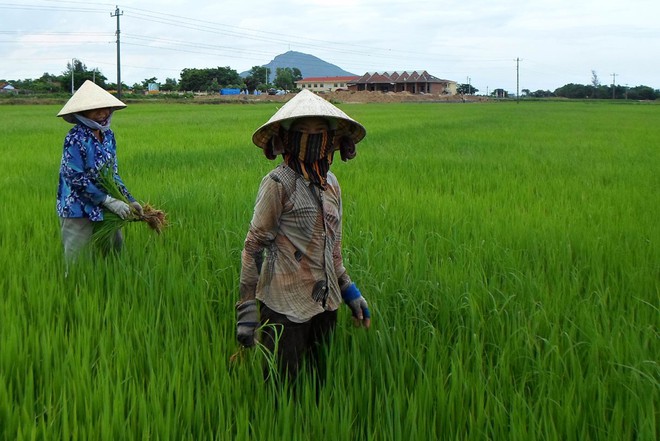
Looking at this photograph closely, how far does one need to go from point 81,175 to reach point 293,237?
5.07 feet

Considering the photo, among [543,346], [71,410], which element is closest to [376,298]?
[543,346]

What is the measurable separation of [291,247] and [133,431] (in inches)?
25.5

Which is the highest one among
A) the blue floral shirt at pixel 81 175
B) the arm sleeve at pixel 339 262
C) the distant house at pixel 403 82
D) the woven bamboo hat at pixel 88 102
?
the distant house at pixel 403 82

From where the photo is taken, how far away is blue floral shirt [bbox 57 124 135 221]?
2840mm

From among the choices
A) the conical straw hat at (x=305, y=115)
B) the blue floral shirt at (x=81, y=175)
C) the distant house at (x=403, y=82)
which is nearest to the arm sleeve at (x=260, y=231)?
the conical straw hat at (x=305, y=115)

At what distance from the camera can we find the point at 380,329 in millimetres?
2062

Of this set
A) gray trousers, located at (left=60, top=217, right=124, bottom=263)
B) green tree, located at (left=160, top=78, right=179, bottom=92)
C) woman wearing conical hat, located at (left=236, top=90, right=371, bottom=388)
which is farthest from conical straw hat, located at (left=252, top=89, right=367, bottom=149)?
green tree, located at (left=160, top=78, right=179, bottom=92)

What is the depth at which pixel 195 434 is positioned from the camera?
1520 millimetres

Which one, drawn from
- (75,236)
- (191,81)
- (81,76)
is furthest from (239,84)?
(75,236)

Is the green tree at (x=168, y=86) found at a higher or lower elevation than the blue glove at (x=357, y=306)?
higher

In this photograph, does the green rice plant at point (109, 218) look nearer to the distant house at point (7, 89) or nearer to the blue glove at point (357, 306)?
the blue glove at point (357, 306)

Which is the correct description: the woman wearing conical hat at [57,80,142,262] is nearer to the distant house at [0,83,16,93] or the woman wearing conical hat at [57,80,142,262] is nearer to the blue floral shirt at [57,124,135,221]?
the blue floral shirt at [57,124,135,221]

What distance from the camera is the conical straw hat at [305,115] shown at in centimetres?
161

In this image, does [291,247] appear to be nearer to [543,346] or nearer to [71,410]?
[71,410]
